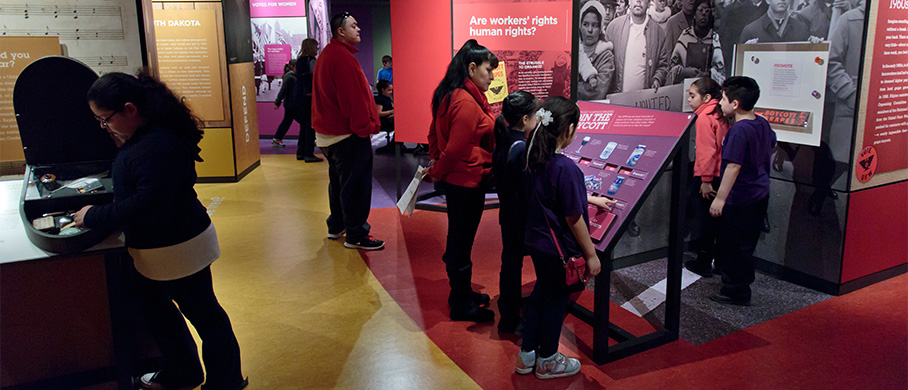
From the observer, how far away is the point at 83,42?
3414 millimetres

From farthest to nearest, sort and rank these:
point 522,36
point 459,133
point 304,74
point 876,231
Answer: point 304,74 → point 522,36 → point 876,231 → point 459,133

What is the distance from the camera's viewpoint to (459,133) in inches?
126

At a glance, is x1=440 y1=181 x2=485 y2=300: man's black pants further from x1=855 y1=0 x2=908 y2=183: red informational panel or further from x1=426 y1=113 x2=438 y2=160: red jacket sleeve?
x1=855 y1=0 x2=908 y2=183: red informational panel

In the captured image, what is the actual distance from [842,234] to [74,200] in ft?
14.2

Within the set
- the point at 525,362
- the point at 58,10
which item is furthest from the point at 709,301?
the point at 58,10

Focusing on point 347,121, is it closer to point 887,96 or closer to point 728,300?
point 728,300

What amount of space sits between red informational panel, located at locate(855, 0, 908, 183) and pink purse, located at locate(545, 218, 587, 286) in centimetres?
232

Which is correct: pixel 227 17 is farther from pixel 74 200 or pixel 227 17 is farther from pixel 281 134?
pixel 74 200

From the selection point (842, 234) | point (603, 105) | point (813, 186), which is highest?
point (603, 105)

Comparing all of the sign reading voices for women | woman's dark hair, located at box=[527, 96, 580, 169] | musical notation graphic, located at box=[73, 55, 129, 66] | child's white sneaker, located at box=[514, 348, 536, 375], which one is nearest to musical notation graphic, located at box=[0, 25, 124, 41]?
musical notation graphic, located at box=[73, 55, 129, 66]

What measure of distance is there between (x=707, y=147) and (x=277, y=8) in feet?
28.1

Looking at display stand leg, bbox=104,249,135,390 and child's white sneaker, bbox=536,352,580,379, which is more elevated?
display stand leg, bbox=104,249,135,390

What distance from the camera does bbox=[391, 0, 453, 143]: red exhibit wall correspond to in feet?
18.7

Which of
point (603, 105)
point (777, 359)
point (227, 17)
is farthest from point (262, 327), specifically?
point (227, 17)
